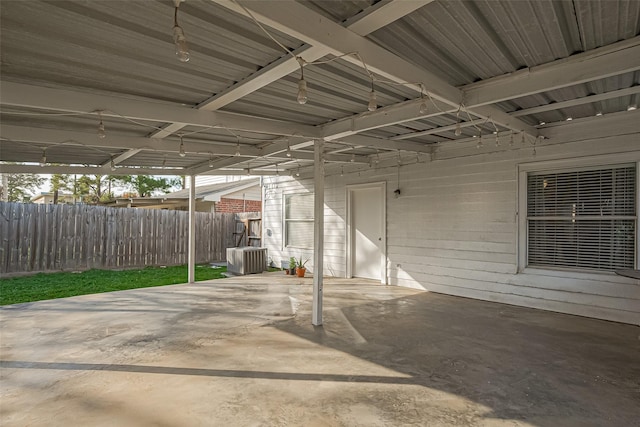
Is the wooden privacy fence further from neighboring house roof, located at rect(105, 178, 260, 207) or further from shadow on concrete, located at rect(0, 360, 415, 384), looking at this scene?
shadow on concrete, located at rect(0, 360, 415, 384)

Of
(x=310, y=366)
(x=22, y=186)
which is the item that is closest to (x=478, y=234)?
(x=310, y=366)

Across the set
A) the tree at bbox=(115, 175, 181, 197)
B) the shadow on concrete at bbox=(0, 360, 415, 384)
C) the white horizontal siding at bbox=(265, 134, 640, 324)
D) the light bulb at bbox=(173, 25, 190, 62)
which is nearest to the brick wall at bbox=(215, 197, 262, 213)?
the white horizontal siding at bbox=(265, 134, 640, 324)

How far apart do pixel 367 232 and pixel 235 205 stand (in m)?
8.26

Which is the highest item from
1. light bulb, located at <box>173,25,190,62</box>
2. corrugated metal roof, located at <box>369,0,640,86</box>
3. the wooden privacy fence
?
corrugated metal roof, located at <box>369,0,640,86</box>

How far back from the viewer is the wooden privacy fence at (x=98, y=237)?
776cm

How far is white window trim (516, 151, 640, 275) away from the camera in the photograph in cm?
453

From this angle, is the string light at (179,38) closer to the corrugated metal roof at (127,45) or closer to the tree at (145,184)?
the corrugated metal roof at (127,45)

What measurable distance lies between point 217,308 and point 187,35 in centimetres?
405

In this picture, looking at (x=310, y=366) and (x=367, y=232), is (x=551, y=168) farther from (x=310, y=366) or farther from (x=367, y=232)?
(x=310, y=366)

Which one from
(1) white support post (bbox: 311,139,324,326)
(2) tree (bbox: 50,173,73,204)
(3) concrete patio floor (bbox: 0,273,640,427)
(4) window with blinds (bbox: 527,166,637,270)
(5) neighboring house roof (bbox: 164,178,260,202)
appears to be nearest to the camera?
(3) concrete patio floor (bbox: 0,273,640,427)

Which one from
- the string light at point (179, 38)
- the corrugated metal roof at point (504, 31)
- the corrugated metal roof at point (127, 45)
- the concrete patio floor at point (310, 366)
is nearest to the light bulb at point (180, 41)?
the string light at point (179, 38)

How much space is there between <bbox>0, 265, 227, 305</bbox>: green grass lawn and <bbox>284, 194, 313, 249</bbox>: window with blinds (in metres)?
2.06

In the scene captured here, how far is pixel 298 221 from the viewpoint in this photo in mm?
9594

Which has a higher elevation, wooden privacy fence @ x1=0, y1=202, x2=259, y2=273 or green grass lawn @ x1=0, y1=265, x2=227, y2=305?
wooden privacy fence @ x1=0, y1=202, x2=259, y2=273
